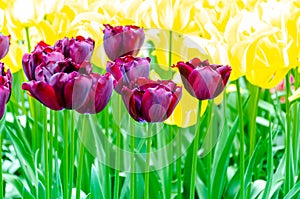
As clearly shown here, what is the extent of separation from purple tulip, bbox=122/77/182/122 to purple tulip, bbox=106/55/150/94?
0.02 metres

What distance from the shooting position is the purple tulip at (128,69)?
1.12 metres

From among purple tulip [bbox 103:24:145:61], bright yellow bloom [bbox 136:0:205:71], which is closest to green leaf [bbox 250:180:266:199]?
bright yellow bloom [bbox 136:0:205:71]

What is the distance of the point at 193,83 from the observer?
117 cm

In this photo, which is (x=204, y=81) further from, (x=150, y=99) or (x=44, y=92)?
(x=44, y=92)

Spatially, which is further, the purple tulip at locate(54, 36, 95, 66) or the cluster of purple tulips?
the purple tulip at locate(54, 36, 95, 66)

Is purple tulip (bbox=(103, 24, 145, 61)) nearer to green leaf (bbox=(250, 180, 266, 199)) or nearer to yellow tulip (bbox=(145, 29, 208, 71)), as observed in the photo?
yellow tulip (bbox=(145, 29, 208, 71))

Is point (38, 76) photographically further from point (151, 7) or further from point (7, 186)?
point (7, 186)

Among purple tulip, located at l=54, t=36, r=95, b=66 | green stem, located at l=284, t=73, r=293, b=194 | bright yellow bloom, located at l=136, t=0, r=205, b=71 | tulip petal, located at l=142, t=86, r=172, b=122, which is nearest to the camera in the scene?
tulip petal, located at l=142, t=86, r=172, b=122

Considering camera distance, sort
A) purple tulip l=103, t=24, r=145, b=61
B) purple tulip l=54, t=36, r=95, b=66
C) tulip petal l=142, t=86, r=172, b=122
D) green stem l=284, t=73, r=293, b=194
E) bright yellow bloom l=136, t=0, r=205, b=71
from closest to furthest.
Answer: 1. tulip petal l=142, t=86, r=172, b=122
2. purple tulip l=54, t=36, r=95, b=66
3. purple tulip l=103, t=24, r=145, b=61
4. green stem l=284, t=73, r=293, b=194
5. bright yellow bloom l=136, t=0, r=205, b=71

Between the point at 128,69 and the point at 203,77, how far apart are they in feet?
0.40

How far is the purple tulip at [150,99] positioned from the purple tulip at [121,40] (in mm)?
236

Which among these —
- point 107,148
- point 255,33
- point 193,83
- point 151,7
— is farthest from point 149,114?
point 151,7

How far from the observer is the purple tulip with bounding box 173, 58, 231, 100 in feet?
3.79

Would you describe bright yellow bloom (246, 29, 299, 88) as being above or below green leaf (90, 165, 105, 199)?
above
